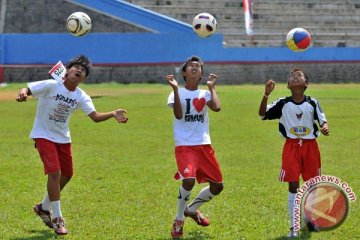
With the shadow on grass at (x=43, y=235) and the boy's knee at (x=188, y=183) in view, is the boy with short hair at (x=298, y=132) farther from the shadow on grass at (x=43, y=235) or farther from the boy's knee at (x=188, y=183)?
the shadow on grass at (x=43, y=235)

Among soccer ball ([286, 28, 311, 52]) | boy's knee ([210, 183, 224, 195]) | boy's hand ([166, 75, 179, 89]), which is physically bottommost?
boy's knee ([210, 183, 224, 195])

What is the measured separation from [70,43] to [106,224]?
29999 mm

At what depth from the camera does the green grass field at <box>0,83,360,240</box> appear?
827cm

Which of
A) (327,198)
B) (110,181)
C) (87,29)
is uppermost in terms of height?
(87,29)

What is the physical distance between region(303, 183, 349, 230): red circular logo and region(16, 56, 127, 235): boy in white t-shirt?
2289mm

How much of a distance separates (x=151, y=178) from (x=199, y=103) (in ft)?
12.5

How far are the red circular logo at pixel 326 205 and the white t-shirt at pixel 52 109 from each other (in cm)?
Answer: 292

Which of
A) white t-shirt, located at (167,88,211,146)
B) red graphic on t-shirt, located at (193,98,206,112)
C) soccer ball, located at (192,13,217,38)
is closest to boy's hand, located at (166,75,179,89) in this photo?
white t-shirt, located at (167,88,211,146)

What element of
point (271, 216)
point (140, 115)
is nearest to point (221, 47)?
point (140, 115)

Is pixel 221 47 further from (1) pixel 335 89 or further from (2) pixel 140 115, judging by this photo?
(2) pixel 140 115

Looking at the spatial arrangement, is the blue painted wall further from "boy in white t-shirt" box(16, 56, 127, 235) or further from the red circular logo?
the red circular logo

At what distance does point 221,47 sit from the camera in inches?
1486

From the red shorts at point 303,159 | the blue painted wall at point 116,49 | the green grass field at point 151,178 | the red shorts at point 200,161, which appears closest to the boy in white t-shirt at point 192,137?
the red shorts at point 200,161

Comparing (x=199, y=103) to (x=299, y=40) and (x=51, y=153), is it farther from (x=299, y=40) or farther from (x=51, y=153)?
(x=299, y=40)
